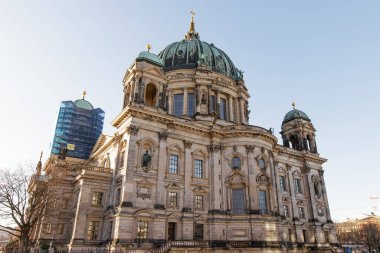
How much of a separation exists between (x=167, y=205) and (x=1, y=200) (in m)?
17.1

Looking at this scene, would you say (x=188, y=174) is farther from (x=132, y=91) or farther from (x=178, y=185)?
(x=132, y=91)

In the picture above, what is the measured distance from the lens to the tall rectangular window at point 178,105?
137 feet

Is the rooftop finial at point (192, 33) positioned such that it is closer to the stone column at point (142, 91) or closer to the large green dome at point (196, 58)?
the large green dome at point (196, 58)

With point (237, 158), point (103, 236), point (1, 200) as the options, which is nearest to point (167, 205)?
point (103, 236)

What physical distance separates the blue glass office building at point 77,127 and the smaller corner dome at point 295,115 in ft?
168

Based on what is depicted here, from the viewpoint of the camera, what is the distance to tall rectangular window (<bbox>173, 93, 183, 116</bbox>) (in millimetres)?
41844

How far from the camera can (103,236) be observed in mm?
29188

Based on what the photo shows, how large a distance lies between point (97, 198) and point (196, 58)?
26.5 meters

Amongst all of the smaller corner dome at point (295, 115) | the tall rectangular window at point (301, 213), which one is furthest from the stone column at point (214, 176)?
the smaller corner dome at point (295, 115)

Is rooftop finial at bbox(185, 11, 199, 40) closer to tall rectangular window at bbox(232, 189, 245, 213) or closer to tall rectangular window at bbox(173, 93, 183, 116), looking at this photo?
tall rectangular window at bbox(173, 93, 183, 116)

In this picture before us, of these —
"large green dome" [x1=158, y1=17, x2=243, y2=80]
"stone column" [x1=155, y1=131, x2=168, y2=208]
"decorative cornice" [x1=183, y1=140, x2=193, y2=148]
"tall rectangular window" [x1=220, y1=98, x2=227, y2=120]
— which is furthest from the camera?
"large green dome" [x1=158, y1=17, x2=243, y2=80]

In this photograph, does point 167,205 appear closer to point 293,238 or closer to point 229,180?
point 229,180

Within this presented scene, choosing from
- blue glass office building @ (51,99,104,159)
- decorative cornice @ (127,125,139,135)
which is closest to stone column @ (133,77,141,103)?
decorative cornice @ (127,125,139,135)

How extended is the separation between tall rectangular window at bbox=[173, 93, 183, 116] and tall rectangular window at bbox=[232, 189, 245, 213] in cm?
1413
